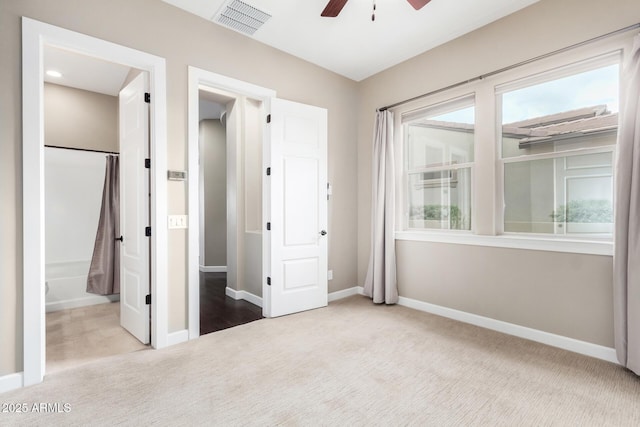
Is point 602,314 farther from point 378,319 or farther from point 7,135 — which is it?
point 7,135

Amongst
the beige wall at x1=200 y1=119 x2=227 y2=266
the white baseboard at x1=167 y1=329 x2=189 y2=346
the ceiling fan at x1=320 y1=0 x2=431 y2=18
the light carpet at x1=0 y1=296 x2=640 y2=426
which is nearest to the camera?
the light carpet at x1=0 y1=296 x2=640 y2=426

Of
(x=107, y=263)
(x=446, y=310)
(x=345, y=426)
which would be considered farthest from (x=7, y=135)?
(x=446, y=310)

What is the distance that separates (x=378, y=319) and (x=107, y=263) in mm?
3667

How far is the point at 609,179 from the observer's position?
2.53m

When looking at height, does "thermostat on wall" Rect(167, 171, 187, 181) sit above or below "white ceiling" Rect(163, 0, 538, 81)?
below

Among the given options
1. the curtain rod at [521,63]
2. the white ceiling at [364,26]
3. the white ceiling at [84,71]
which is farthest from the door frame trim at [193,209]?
the curtain rod at [521,63]

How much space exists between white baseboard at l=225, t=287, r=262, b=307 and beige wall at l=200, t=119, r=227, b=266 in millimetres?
2020

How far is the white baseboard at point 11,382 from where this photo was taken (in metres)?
2.05

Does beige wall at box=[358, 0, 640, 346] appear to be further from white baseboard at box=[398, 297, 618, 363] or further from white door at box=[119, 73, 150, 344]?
white door at box=[119, 73, 150, 344]

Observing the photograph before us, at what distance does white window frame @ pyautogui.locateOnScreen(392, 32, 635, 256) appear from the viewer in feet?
8.34

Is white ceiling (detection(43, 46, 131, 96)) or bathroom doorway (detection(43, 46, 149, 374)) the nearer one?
white ceiling (detection(43, 46, 131, 96))

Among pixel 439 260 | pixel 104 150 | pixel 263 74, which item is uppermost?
pixel 263 74

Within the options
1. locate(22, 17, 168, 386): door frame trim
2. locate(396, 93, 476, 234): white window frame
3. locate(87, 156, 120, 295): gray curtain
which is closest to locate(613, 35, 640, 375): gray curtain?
locate(396, 93, 476, 234): white window frame

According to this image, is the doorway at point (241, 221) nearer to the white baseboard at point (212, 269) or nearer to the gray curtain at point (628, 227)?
the white baseboard at point (212, 269)
